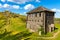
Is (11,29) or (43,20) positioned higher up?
(43,20)

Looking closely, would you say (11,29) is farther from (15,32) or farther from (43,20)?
(43,20)

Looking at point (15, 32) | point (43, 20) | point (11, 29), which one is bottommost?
point (15, 32)

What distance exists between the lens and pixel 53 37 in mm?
52406

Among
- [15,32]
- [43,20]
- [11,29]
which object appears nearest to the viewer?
[43,20]

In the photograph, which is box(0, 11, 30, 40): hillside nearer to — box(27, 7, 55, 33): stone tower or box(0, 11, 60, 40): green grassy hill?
box(0, 11, 60, 40): green grassy hill

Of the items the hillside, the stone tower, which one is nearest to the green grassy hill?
the hillside

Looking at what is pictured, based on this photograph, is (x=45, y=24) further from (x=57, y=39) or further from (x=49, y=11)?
(x=57, y=39)

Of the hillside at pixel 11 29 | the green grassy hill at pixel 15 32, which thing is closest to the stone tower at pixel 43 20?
the green grassy hill at pixel 15 32

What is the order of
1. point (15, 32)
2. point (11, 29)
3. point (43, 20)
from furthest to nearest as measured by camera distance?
1. point (11, 29)
2. point (15, 32)
3. point (43, 20)

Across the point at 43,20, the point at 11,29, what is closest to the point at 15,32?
the point at 11,29

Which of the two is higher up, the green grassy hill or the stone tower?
the stone tower

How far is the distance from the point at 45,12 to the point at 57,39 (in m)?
13.8

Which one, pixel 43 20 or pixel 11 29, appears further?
pixel 11 29

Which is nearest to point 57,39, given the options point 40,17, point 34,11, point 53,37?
point 53,37
